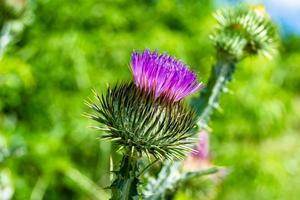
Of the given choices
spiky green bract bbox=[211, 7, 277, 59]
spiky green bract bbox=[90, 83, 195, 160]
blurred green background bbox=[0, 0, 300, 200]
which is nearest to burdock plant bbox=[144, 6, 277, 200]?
spiky green bract bbox=[211, 7, 277, 59]

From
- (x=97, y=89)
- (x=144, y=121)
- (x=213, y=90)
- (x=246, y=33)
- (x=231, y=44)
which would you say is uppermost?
(x=97, y=89)

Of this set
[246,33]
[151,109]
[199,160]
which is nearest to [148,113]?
[151,109]

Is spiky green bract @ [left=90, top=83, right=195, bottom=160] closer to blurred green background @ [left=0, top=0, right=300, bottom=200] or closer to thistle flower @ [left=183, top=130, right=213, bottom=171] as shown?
thistle flower @ [left=183, top=130, right=213, bottom=171]

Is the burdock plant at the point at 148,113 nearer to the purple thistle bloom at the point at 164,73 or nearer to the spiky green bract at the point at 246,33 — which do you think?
the purple thistle bloom at the point at 164,73

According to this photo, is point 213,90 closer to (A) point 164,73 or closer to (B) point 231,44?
(B) point 231,44

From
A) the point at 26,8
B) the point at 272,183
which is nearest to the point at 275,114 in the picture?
the point at 272,183

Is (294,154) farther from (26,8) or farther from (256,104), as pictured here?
(26,8)
